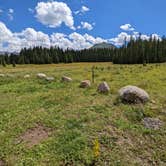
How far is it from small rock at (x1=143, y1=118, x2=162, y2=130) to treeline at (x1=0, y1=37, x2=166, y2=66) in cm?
5576

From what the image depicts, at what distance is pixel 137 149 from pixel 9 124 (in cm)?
474

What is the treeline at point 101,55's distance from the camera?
69625 millimetres

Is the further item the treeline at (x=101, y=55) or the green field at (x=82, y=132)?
the treeline at (x=101, y=55)

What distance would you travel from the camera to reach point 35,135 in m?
8.62

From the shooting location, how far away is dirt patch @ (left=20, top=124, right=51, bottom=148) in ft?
26.8

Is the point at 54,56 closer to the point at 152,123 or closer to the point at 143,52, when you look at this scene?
the point at 143,52

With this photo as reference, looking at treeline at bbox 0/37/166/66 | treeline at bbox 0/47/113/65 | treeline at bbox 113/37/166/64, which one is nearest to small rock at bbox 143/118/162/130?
treeline at bbox 0/37/166/66

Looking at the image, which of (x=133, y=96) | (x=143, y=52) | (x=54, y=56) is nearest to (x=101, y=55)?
(x=54, y=56)

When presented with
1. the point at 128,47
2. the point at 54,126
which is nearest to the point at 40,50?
the point at 128,47

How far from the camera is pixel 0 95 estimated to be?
1495 centimetres

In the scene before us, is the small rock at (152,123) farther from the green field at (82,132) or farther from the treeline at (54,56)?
the treeline at (54,56)

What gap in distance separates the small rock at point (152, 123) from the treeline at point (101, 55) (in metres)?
55.8

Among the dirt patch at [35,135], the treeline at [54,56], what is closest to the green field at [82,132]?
the dirt patch at [35,135]

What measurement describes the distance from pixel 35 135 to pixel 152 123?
416cm
